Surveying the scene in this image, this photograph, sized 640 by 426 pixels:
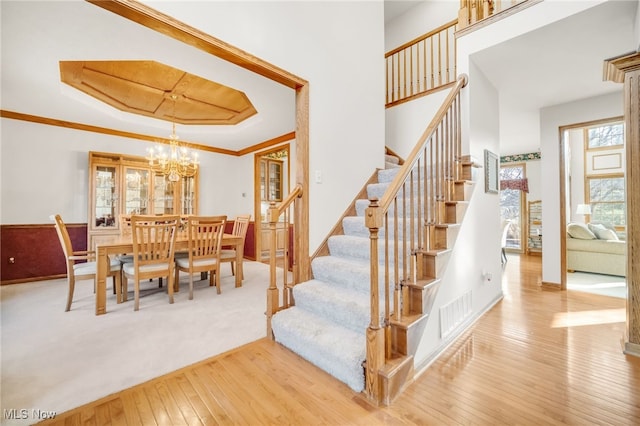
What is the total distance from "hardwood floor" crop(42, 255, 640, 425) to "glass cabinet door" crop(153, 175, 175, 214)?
4.41 m

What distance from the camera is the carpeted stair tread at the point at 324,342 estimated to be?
65.9 inches

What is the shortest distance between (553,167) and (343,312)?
3.99 metres

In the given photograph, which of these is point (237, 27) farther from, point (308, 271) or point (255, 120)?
point (255, 120)

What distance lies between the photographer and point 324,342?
1860 millimetres

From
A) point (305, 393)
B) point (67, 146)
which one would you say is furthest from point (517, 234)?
point (67, 146)

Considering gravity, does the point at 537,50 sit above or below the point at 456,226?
above

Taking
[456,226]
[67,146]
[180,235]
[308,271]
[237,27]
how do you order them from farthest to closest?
1. [67,146]
2. [180,235]
3. [308,271]
4. [456,226]
5. [237,27]

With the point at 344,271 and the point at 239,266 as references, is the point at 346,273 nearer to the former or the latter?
the point at 344,271

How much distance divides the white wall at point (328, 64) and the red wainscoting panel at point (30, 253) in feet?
15.1

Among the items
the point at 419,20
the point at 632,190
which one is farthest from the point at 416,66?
the point at 632,190

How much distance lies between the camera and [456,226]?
90.4 inches

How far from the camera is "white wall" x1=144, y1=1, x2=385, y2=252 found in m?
2.19

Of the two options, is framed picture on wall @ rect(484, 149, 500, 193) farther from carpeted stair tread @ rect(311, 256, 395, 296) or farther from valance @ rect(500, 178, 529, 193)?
valance @ rect(500, 178, 529, 193)

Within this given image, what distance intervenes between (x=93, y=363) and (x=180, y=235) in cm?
206
